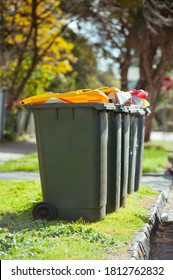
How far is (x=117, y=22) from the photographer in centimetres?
2370

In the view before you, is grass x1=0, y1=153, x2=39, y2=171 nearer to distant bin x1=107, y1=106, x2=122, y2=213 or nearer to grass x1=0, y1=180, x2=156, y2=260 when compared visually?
grass x1=0, y1=180, x2=156, y2=260

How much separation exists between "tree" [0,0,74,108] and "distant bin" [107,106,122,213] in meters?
13.9

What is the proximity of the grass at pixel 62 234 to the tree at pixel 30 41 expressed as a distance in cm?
1416

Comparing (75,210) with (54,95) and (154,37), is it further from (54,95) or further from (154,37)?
(154,37)

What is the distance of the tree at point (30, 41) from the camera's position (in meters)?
22.3

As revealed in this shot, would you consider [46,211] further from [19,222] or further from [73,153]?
[73,153]

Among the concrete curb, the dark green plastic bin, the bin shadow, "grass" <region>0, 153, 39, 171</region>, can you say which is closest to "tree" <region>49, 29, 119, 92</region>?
"grass" <region>0, 153, 39, 171</region>

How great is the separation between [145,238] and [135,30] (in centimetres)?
1645

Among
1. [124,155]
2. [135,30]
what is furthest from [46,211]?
[135,30]

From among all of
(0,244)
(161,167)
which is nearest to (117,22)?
(161,167)

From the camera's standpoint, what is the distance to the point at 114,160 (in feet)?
26.7

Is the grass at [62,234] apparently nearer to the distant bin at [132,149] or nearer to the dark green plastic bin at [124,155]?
the dark green plastic bin at [124,155]

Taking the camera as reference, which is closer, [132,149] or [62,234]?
[62,234]
